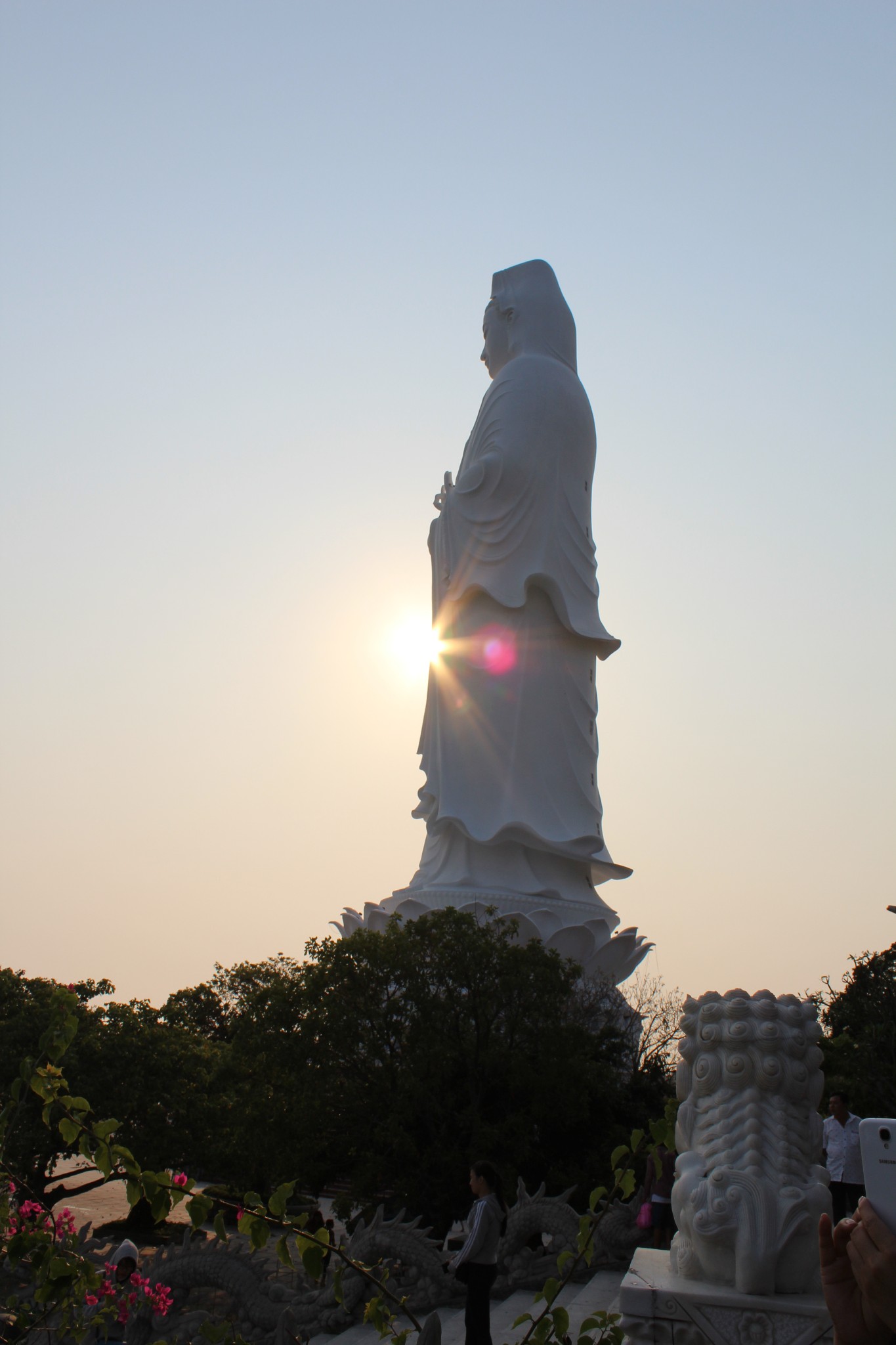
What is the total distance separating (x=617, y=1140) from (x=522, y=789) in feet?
19.6

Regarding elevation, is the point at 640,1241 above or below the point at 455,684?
below

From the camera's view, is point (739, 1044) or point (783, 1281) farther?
point (739, 1044)

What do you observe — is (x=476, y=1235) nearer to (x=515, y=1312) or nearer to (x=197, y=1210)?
(x=515, y=1312)

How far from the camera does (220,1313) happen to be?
623cm

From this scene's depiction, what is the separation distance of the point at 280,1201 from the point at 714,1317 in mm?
2320

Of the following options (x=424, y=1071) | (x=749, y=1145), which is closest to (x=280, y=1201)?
(x=749, y=1145)

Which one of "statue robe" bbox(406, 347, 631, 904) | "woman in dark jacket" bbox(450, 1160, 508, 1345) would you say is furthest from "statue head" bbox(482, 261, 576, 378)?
"woman in dark jacket" bbox(450, 1160, 508, 1345)

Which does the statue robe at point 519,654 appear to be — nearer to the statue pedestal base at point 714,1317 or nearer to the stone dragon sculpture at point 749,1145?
the stone dragon sculpture at point 749,1145

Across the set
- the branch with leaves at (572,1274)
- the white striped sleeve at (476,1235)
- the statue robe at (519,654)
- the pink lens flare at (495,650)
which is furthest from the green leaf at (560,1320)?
the pink lens flare at (495,650)

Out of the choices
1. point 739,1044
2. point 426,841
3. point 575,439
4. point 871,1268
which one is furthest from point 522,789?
point 871,1268

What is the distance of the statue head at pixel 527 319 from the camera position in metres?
17.0

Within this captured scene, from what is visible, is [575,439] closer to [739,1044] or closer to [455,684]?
[455,684]

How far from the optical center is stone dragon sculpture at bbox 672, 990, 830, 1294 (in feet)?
12.4

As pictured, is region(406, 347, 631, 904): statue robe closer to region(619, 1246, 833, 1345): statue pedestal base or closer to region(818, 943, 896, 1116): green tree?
region(818, 943, 896, 1116): green tree
